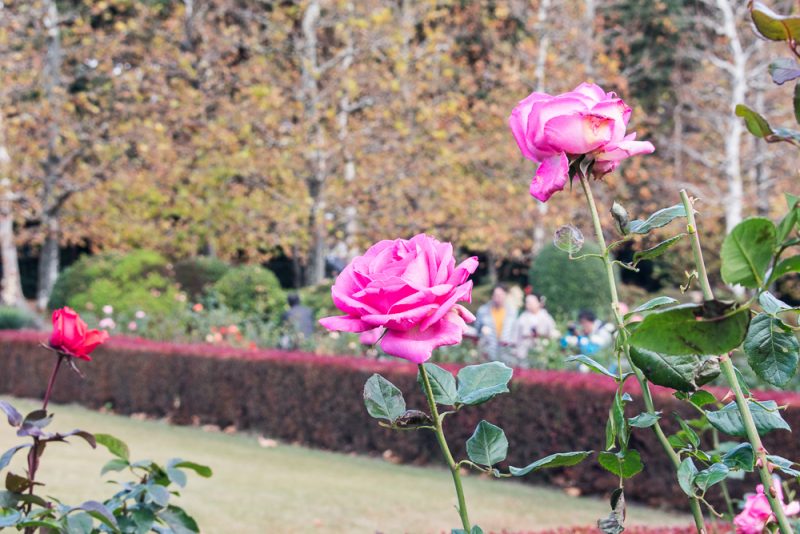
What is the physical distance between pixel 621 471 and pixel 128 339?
10449mm

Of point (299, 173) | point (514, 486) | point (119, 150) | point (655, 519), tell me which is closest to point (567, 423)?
point (514, 486)

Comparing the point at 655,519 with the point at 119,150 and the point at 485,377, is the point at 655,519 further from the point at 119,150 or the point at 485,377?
the point at 119,150

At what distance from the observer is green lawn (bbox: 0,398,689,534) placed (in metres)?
5.81

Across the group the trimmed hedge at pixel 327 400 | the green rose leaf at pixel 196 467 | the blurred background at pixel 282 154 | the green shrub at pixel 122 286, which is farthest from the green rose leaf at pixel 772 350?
the green shrub at pixel 122 286

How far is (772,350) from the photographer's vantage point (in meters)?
1.20

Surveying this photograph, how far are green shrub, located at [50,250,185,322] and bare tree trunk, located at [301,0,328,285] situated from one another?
234 cm

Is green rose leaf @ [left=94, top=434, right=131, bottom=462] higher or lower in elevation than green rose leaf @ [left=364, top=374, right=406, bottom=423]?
lower

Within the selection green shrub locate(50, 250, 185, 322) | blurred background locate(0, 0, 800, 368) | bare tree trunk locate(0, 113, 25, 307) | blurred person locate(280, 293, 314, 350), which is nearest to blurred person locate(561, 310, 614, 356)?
blurred person locate(280, 293, 314, 350)

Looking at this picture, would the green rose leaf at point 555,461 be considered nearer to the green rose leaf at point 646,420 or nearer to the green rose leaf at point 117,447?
the green rose leaf at point 646,420

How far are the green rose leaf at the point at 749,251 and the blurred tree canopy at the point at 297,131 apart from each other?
14.2m

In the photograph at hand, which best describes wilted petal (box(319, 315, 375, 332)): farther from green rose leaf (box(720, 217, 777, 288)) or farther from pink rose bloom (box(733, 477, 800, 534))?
pink rose bloom (box(733, 477, 800, 534))

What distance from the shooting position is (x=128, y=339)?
441 inches

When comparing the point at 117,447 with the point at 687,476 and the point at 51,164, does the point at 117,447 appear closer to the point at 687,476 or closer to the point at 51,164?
the point at 687,476

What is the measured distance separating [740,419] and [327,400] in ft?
24.7
